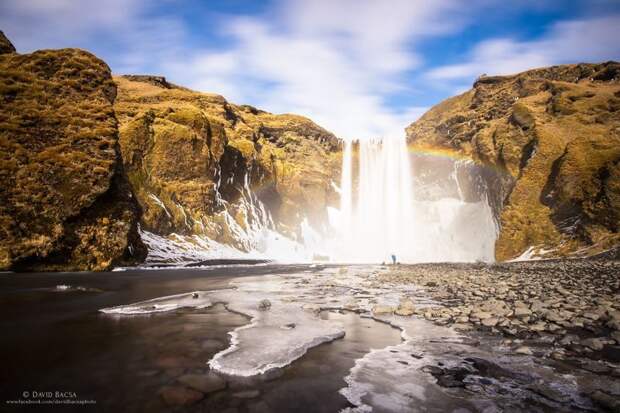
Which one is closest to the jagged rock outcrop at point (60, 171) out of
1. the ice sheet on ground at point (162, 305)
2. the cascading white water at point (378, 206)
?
the ice sheet on ground at point (162, 305)

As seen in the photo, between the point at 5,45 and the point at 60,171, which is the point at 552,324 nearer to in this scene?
the point at 60,171

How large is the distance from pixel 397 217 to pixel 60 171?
60.4 m

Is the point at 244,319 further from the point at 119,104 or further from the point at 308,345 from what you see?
the point at 119,104

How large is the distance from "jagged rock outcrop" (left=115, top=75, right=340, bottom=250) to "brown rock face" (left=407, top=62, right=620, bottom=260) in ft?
113

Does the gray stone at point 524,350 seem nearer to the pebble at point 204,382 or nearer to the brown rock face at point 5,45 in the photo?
the pebble at point 204,382

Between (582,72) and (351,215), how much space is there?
54662 millimetres

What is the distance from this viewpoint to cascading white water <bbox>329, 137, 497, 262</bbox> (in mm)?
61281

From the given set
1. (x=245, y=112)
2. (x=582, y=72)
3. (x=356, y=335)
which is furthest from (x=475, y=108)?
(x=356, y=335)

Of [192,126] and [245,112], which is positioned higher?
[245,112]

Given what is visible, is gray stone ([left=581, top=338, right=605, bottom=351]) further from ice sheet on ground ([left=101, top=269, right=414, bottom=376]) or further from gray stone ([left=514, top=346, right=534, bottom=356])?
ice sheet on ground ([left=101, top=269, right=414, bottom=376])

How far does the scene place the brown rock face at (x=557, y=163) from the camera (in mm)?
34219

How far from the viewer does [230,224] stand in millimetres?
58438

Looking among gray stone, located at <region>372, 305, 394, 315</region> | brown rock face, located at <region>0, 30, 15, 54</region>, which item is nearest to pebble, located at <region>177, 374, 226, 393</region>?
gray stone, located at <region>372, 305, 394, 315</region>

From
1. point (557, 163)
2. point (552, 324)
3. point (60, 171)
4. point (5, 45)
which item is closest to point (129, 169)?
point (5, 45)
